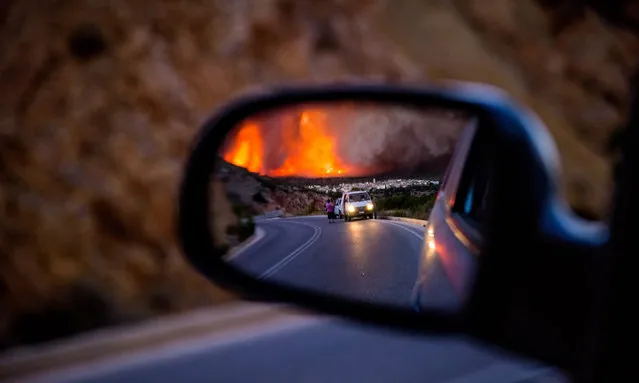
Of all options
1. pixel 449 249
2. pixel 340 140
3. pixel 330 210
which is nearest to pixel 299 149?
pixel 340 140

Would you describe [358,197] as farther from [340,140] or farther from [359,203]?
[340,140]

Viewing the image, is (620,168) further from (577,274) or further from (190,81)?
(190,81)

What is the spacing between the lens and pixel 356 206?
3.60 metres

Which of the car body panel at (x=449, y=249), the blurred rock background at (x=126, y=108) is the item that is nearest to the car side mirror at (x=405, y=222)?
the car body panel at (x=449, y=249)

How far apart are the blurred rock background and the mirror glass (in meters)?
2.90

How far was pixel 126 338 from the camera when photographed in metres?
6.06

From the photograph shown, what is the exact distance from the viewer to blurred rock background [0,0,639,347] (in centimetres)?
734

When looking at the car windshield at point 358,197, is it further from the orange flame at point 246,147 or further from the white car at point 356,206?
the orange flame at point 246,147

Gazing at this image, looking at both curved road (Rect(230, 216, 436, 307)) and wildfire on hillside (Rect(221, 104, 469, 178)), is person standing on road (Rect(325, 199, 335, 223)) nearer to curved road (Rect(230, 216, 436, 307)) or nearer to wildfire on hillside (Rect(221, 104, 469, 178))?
curved road (Rect(230, 216, 436, 307))

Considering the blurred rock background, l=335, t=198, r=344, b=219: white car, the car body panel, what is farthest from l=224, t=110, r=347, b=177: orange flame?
the blurred rock background

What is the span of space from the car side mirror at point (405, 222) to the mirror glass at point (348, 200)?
0.01 meters

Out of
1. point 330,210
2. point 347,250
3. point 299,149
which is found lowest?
point 347,250

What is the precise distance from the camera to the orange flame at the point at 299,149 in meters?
2.98

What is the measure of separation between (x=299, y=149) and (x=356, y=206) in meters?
1.03
